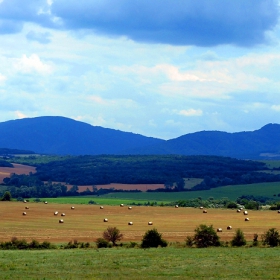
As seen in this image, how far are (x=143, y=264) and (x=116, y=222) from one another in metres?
35.6

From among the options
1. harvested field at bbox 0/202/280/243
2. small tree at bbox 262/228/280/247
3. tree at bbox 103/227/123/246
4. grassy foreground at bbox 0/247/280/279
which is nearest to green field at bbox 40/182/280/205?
harvested field at bbox 0/202/280/243

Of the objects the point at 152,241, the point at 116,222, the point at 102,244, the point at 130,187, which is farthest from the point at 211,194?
the point at 102,244

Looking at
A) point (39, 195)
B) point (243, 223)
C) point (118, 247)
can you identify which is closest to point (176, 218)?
point (243, 223)

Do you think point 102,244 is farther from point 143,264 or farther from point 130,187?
point 130,187

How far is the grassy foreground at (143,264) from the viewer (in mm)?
35844

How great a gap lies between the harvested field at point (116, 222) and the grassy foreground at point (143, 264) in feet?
34.8

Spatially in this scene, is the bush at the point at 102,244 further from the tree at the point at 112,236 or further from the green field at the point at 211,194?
the green field at the point at 211,194

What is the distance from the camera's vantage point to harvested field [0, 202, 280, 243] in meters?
61.8

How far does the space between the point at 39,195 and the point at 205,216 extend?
248ft

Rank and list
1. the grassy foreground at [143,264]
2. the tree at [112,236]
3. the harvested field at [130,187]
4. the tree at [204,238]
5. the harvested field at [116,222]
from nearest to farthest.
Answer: the grassy foreground at [143,264] < the tree at [204,238] < the tree at [112,236] < the harvested field at [116,222] < the harvested field at [130,187]

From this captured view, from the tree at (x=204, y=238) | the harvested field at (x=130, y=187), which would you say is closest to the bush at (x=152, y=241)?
the tree at (x=204, y=238)

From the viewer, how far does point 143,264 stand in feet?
131

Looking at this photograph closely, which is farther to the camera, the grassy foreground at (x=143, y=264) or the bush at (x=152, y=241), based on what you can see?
the bush at (x=152, y=241)

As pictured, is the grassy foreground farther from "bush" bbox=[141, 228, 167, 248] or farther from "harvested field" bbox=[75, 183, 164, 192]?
"harvested field" bbox=[75, 183, 164, 192]
